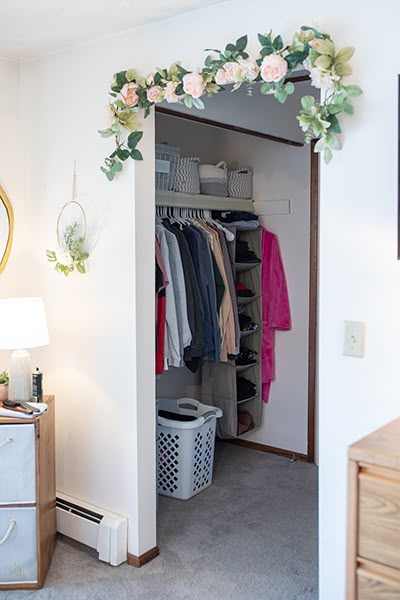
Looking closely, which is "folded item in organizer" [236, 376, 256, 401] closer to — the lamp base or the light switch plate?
the lamp base

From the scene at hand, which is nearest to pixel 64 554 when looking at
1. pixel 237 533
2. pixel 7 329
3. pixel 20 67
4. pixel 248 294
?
pixel 237 533

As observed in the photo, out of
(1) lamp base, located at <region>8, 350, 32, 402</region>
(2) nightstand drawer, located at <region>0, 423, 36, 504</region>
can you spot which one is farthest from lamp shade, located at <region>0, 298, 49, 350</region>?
(2) nightstand drawer, located at <region>0, 423, 36, 504</region>

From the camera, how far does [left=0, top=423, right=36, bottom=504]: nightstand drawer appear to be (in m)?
2.68

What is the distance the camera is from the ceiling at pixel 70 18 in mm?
2459

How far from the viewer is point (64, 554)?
2.98 m

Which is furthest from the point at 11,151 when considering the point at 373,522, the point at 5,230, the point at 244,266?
the point at 373,522

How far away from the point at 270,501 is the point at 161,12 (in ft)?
8.53

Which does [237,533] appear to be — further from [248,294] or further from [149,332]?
[248,294]

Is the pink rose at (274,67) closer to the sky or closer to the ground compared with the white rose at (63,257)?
closer to the sky

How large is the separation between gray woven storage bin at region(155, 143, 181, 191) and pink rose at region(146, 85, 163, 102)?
0.94 meters

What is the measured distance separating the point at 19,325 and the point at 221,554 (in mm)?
1433

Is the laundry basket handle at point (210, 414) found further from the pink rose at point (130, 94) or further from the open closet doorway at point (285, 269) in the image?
the pink rose at point (130, 94)

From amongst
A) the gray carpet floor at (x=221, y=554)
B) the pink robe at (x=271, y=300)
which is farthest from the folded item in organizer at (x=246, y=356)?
the gray carpet floor at (x=221, y=554)

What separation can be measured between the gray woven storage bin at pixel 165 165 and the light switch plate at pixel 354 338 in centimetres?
179
